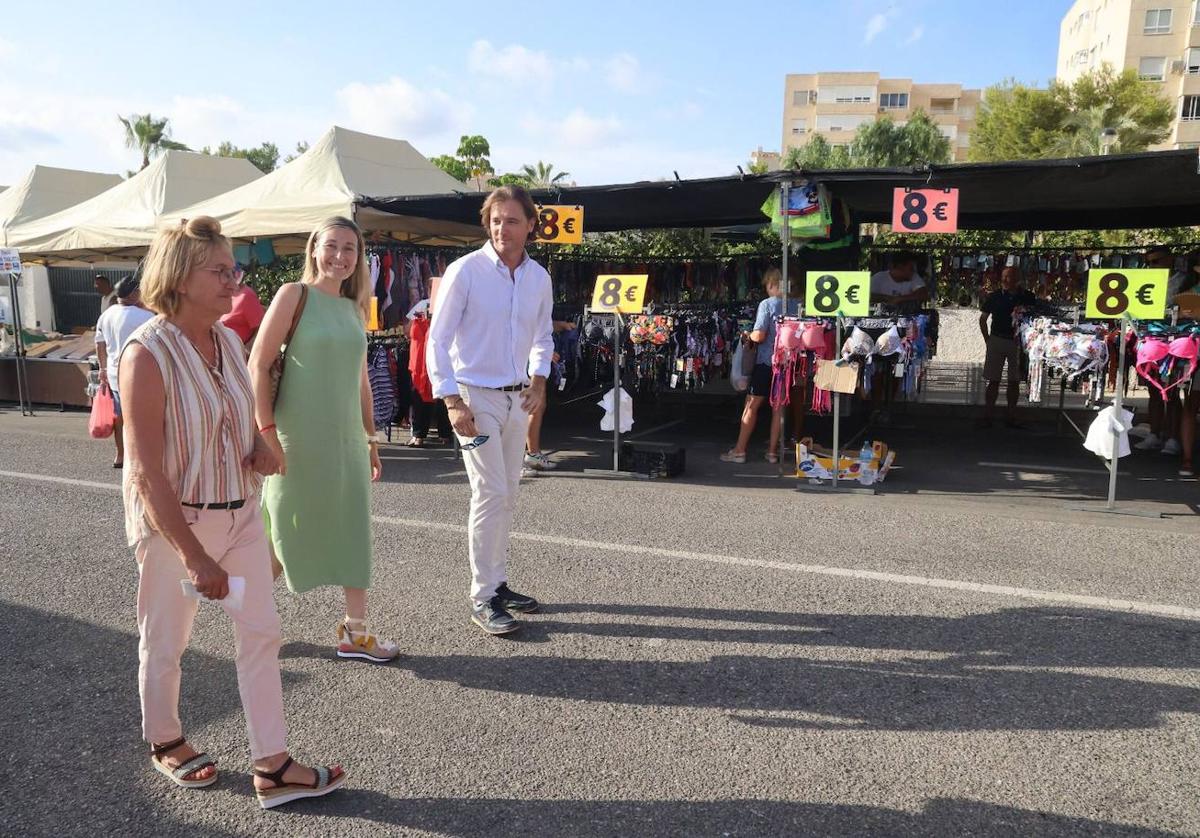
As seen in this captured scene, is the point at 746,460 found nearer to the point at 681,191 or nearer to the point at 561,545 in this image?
the point at 681,191

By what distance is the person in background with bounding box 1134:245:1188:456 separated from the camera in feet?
26.6

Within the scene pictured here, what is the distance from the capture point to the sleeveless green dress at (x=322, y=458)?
10.9ft

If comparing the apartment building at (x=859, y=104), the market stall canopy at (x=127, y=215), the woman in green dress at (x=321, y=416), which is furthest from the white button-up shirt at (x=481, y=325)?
the apartment building at (x=859, y=104)

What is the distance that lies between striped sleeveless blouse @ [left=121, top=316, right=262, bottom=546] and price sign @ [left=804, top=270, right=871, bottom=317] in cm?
532

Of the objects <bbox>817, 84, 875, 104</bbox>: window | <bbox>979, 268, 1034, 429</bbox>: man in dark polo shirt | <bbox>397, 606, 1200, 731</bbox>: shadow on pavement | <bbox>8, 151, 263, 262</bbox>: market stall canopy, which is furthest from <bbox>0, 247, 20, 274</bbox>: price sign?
<bbox>817, 84, 875, 104</bbox>: window

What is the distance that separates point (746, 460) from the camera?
855cm

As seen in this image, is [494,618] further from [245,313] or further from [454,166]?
[454,166]

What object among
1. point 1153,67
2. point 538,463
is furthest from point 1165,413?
point 1153,67

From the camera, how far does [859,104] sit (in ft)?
255

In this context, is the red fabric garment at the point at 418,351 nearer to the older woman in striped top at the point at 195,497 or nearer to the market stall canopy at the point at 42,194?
the older woman in striped top at the point at 195,497

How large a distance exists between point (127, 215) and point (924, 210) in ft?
37.9

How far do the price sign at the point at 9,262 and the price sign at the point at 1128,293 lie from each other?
13.4m

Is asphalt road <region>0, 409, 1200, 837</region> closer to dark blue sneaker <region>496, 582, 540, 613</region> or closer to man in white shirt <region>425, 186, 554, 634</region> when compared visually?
dark blue sneaker <region>496, 582, 540, 613</region>

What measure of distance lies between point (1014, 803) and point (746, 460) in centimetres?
595
